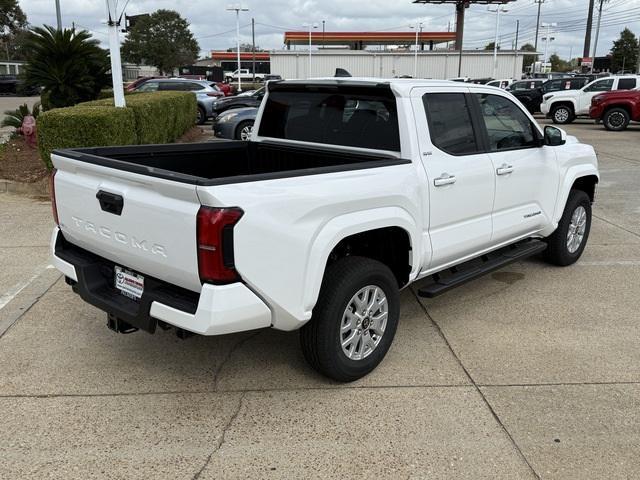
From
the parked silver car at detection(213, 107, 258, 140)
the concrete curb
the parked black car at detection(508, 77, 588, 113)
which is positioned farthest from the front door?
the parked black car at detection(508, 77, 588, 113)

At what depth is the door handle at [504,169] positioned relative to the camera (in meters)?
4.69

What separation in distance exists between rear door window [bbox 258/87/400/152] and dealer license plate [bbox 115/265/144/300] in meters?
1.83

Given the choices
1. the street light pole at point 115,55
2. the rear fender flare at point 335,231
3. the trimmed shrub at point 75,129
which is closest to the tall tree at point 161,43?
the street light pole at point 115,55

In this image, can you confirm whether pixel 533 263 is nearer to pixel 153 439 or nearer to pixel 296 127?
pixel 296 127

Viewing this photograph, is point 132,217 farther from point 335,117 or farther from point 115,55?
point 115,55

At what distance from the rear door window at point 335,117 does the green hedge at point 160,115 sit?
6.16m

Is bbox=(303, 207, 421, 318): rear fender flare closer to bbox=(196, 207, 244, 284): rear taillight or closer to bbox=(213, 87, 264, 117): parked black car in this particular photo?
bbox=(196, 207, 244, 284): rear taillight

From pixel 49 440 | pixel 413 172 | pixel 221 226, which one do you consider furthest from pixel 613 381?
pixel 49 440

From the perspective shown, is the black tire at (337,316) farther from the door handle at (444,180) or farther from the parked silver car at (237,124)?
the parked silver car at (237,124)

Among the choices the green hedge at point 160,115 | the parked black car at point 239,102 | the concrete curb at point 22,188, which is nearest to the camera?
the concrete curb at point 22,188

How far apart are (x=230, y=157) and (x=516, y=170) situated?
2.33 m

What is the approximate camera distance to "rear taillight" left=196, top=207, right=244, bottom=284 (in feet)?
9.41

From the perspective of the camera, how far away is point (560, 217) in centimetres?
566

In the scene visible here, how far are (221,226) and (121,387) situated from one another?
1477mm
